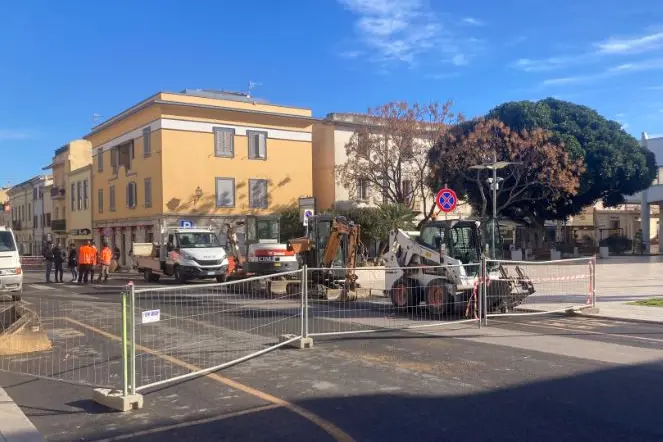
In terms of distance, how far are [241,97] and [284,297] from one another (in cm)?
3191

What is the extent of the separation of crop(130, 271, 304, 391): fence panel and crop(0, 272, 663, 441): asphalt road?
0.11ft

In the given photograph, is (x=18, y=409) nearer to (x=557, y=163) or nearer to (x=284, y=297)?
(x=284, y=297)

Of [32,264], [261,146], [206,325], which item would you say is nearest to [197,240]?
[261,146]

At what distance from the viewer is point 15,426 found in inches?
221

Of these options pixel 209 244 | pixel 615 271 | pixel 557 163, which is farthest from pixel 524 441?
pixel 557 163

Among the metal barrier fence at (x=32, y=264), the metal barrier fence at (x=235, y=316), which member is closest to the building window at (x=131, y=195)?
the metal barrier fence at (x=32, y=264)

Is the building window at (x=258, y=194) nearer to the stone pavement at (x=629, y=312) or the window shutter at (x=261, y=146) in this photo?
the window shutter at (x=261, y=146)

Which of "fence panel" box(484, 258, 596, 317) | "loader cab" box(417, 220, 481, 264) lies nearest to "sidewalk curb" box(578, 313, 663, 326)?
"fence panel" box(484, 258, 596, 317)

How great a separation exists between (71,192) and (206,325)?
46.8m

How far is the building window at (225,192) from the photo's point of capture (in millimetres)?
37031

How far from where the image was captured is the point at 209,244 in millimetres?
24438

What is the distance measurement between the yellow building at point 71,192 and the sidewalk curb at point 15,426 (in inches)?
1689

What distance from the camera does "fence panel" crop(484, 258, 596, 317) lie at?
1279 centimetres

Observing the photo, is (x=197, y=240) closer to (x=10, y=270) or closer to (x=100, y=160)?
(x=10, y=270)
